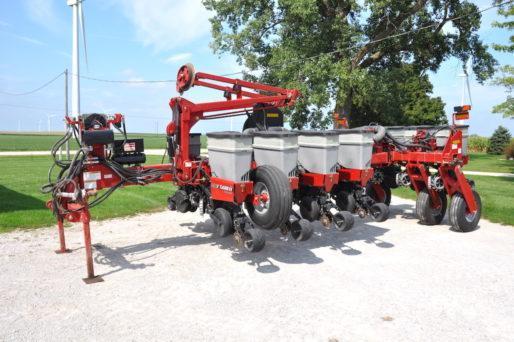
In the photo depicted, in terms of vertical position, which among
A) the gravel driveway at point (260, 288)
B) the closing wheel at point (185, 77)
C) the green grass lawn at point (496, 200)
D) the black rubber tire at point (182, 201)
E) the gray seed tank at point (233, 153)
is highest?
the closing wheel at point (185, 77)

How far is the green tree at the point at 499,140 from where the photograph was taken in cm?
3700

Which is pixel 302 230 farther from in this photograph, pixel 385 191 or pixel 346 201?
pixel 385 191

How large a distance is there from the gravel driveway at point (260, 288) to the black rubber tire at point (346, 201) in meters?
0.62

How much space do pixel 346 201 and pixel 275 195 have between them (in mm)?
1857

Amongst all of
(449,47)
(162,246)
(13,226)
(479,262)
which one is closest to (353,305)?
(479,262)

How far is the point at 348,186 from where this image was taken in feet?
22.4

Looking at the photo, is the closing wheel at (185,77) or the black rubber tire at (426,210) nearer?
the closing wheel at (185,77)

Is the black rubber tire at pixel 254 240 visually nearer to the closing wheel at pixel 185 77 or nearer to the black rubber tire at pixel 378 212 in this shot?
the black rubber tire at pixel 378 212

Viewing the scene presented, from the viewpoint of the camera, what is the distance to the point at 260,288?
5.10 meters

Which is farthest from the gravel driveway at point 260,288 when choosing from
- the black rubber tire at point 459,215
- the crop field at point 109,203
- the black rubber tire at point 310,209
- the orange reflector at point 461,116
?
the orange reflector at point 461,116

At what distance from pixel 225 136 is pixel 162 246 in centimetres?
228

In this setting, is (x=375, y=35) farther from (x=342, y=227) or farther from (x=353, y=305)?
(x=353, y=305)

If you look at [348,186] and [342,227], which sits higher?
[348,186]

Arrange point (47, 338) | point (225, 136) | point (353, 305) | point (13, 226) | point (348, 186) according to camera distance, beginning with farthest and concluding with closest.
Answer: point (13, 226)
point (348, 186)
point (225, 136)
point (353, 305)
point (47, 338)
